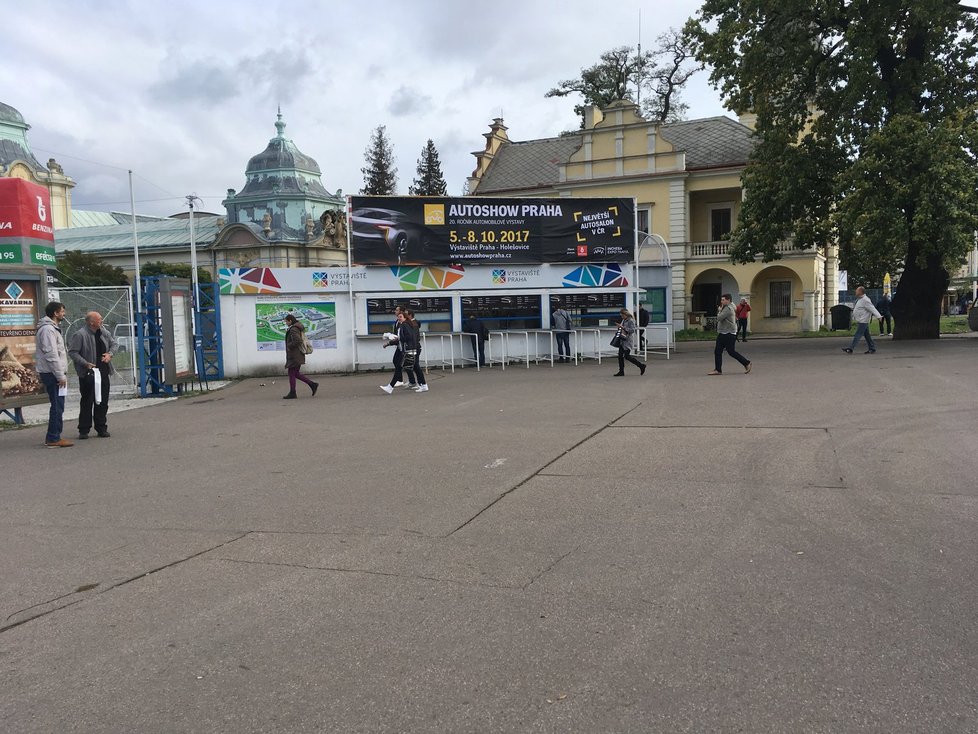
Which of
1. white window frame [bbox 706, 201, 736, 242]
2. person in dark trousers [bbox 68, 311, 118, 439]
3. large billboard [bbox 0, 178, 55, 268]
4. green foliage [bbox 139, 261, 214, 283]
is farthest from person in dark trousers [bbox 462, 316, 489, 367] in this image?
green foliage [bbox 139, 261, 214, 283]

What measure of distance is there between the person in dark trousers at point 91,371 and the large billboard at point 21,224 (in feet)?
9.84

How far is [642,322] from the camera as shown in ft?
80.5

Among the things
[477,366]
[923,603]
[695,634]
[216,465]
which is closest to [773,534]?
[923,603]

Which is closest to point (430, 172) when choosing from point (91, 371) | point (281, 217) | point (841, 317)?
point (281, 217)

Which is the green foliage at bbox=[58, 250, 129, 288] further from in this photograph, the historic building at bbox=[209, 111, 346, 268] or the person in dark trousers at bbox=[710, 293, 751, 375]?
the person in dark trousers at bbox=[710, 293, 751, 375]

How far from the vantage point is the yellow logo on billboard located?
2236 centimetres

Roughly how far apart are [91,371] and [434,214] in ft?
41.9

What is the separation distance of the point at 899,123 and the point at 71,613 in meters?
24.2

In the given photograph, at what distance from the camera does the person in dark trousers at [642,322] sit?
23.5m

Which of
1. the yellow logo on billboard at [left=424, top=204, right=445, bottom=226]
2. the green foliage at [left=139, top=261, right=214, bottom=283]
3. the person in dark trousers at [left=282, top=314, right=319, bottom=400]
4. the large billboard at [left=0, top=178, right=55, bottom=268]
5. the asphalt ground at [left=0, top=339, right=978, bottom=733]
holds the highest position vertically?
the green foliage at [left=139, top=261, right=214, bottom=283]

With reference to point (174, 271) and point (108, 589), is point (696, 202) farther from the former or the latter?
point (108, 589)

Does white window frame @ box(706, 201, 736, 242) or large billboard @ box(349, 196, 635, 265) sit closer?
large billboard @ box(349, 196, 635, 265)

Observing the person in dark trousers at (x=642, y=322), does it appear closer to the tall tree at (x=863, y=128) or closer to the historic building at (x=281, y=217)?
the tall tree at (x=863, y=128)

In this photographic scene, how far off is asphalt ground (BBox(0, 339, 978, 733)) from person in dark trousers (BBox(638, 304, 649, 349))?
13137mm
